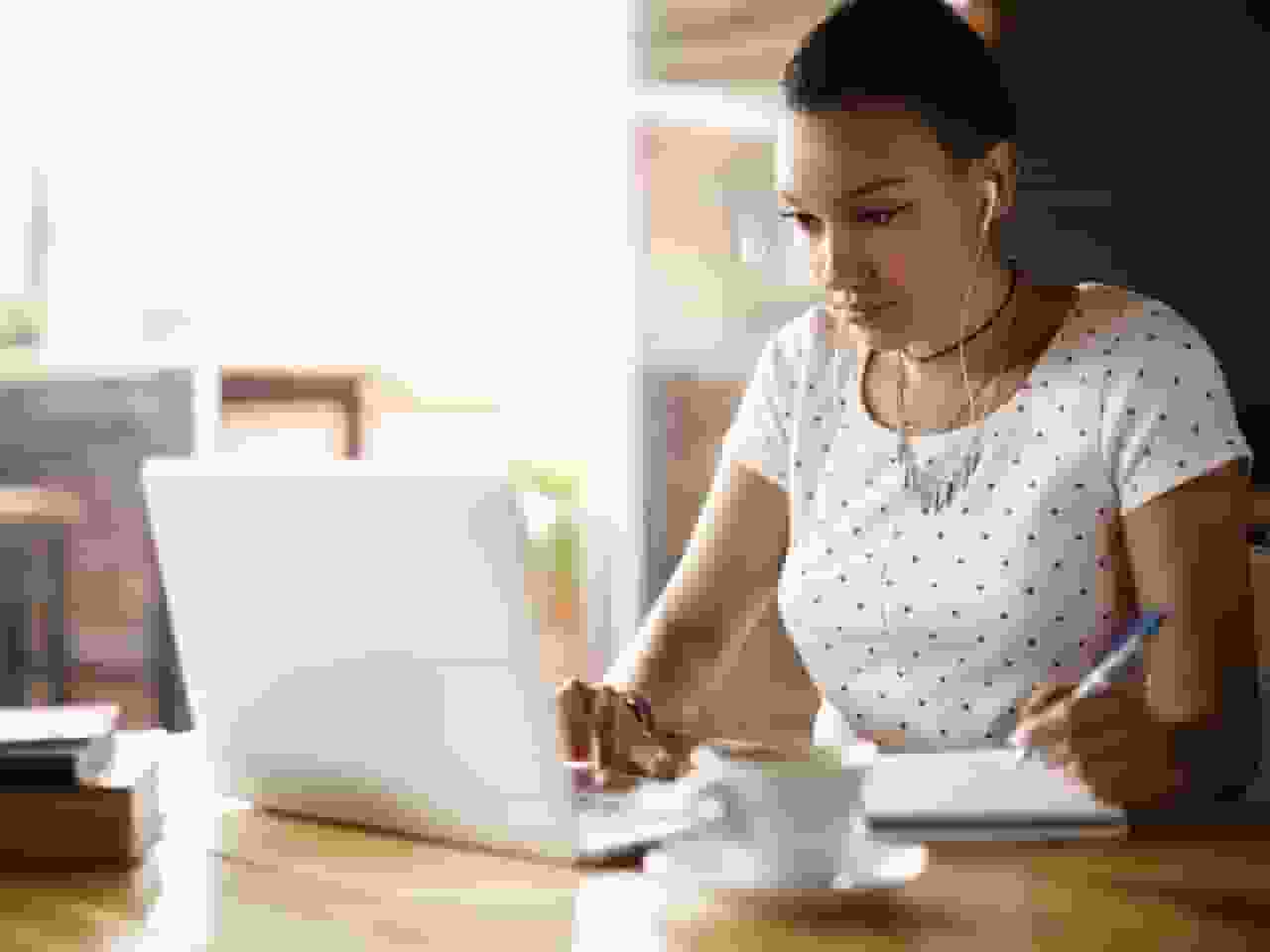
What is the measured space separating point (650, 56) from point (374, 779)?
283cm

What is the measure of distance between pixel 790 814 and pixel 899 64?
2.61 feet

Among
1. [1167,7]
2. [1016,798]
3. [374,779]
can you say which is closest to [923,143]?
[1016,798]

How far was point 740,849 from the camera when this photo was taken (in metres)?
1.19

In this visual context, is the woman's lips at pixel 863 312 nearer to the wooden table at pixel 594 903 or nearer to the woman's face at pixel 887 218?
the woman's face at pixel 887 218

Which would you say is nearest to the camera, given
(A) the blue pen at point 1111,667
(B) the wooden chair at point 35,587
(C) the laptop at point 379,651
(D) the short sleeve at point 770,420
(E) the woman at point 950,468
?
(C) the laptop at point 379,651

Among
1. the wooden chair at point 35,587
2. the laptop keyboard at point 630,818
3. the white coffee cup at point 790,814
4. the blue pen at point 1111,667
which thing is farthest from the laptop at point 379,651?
the wooden chair at point 35,587

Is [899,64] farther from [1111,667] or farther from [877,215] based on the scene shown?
Answer: [1111,667]

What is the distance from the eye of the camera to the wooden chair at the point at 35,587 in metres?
4.54

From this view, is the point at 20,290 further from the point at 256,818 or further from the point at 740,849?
the point at 740,849

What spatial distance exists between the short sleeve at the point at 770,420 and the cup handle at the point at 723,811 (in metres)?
0.81

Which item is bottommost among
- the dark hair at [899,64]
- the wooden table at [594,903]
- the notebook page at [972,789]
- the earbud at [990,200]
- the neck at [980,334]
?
the wooden table at [594,903]

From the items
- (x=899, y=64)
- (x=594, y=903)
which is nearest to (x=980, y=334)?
(x=899, y=64)

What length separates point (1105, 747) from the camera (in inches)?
55.5

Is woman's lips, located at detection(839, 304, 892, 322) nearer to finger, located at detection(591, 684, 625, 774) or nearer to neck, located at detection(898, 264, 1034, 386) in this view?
neck, located at detection(898, 264, 1034, 386)
